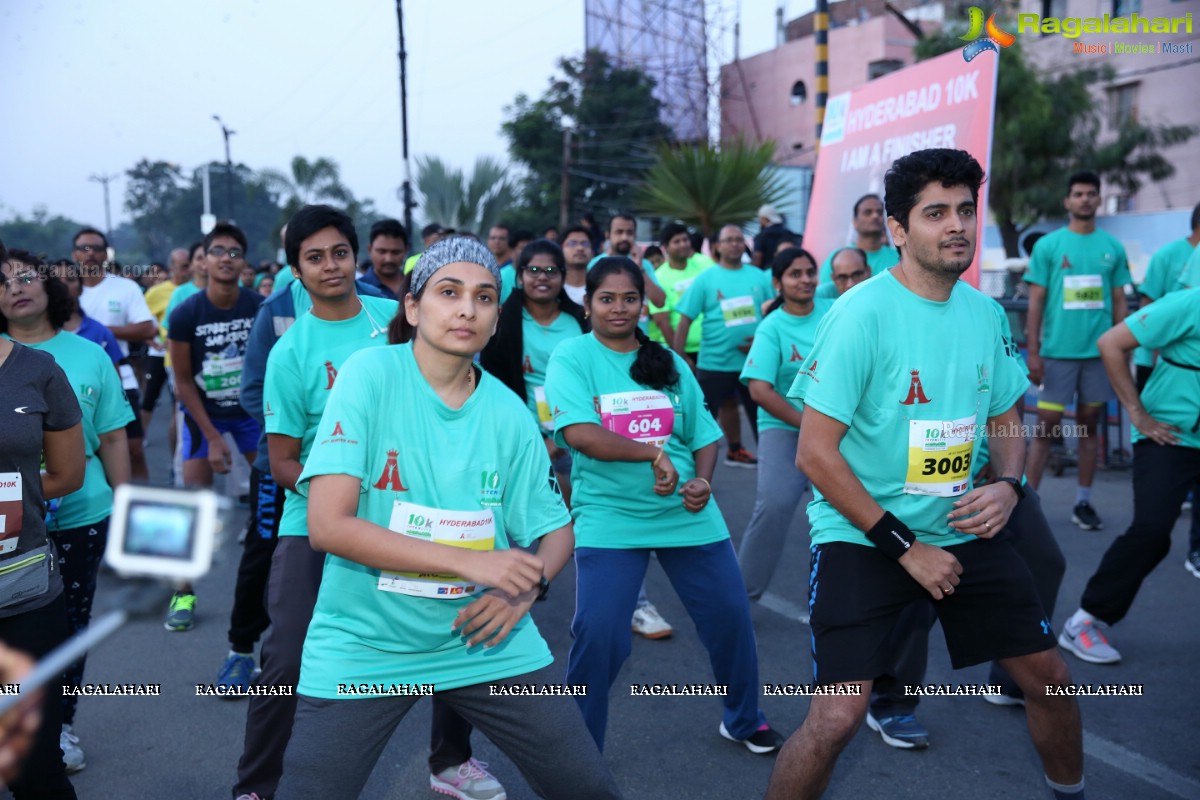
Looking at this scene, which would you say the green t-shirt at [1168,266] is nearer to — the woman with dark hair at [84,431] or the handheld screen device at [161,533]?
the woman with dark hair at [84,431]

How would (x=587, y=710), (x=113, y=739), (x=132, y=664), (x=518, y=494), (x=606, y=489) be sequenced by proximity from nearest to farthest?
(x=518, y=494) → (x=587, y=710) → (x=606, y=489) → (x=113, y=739) → (x=132, y=664)

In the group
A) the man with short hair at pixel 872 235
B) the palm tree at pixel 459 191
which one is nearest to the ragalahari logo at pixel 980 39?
the man with short hair at pixel 872 235

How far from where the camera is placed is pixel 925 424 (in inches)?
114

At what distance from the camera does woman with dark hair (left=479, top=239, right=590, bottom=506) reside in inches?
215

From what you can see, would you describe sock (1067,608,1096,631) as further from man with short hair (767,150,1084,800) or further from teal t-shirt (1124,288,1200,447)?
man with short hair (767,150,1084,800)

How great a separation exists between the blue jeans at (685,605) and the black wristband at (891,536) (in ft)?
3.56

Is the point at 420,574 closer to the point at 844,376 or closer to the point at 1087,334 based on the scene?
the point at 844,376

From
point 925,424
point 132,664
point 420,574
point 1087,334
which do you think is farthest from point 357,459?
point 1087,334

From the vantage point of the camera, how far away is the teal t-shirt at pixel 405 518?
2.41 m

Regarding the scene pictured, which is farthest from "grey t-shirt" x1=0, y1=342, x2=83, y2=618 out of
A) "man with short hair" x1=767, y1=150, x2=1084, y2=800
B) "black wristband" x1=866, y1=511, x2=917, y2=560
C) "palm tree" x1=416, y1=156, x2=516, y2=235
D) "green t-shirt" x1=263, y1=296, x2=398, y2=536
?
"palm tree" x1=416, y1=156, x2=516, y2=235

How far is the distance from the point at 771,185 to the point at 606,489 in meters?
14.7

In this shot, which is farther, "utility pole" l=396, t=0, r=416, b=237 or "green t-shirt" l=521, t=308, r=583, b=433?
"utility pole" l=396, t=0, r=416, b=237

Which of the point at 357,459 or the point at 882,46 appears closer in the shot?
the point at 357,459

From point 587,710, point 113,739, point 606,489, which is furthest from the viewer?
point 113,739
